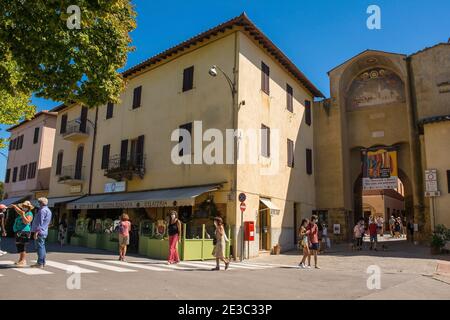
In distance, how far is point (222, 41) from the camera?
18328 millimetres

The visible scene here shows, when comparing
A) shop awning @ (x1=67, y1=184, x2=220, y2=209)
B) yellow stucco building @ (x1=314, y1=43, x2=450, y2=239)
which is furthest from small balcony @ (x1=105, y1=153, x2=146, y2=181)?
yellow stucco building @ (x1=314, y1=43, x2=450, y2=239)

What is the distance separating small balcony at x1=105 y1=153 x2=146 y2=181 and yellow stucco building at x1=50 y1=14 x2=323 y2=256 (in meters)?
0.07

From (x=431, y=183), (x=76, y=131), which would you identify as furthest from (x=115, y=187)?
(x=431, y=183)

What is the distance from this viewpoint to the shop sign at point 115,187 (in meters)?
21.8

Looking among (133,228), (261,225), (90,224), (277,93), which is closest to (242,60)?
(277,93)

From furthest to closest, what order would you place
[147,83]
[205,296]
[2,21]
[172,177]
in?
[147,83], [172,177], [2,21], [205,296]

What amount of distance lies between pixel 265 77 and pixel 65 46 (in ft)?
38.3

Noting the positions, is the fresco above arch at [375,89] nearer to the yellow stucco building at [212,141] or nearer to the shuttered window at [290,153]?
the yellow stucco building at [212,141]

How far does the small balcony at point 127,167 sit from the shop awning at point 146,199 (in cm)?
102

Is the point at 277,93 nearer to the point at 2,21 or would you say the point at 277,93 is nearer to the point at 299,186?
the point at 299,186

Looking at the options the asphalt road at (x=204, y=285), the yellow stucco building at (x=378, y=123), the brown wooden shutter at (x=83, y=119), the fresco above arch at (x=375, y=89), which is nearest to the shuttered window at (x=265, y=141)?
the yellow stucco building at (x=378, y=123)

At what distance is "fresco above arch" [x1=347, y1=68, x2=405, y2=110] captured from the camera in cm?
2408

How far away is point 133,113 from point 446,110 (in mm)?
18170

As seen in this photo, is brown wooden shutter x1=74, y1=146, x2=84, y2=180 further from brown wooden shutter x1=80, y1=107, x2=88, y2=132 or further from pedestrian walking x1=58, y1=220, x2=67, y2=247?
pedestrian walking x1=58, y1=220, x2=67, y2=247
